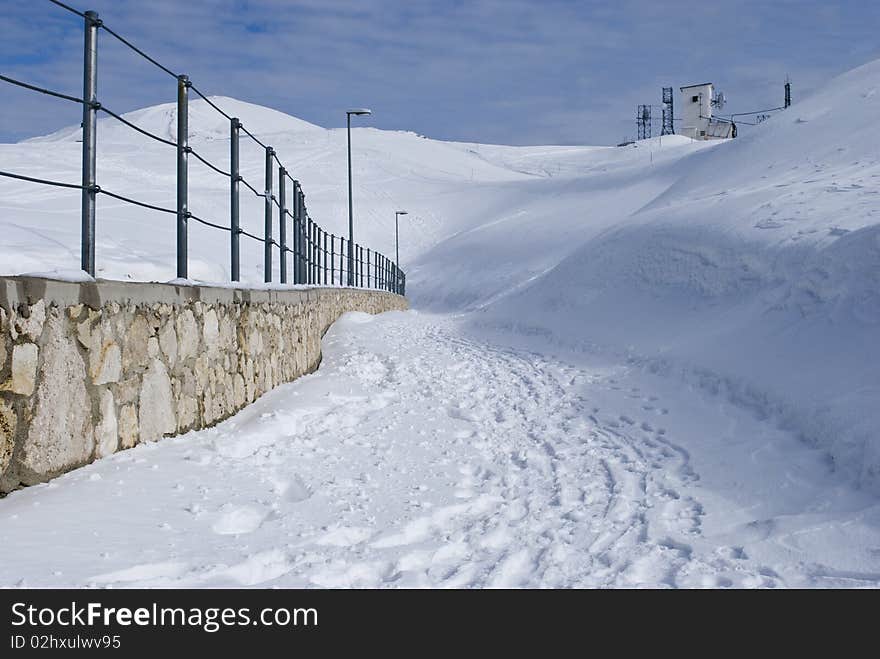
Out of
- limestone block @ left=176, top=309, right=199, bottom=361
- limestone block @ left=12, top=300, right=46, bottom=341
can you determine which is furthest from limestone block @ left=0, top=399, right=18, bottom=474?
limestone block @ left=176, top=309, right=199, bottom=361

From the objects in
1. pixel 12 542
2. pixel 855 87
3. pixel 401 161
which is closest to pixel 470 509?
pixel 12 542

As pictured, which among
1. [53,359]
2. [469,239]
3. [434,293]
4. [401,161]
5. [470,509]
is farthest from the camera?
[401,161]

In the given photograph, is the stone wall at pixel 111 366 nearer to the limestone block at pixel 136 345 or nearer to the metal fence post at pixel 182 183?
the limestone block at pixel 136 345

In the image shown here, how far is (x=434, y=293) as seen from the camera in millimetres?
49125

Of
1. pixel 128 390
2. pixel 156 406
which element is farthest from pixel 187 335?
pixel 128 390

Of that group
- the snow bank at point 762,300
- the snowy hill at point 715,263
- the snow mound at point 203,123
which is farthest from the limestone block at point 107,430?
the snow mound at point 203,123

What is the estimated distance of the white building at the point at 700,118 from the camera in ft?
277

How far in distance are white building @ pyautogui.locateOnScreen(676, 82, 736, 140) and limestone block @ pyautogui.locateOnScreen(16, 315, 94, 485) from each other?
87.1 metres

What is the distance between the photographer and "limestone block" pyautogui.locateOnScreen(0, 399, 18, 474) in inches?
139

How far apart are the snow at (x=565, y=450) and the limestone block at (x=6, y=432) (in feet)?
0.67

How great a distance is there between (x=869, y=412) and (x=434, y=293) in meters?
44.1

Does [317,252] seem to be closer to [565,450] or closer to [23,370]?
[565,450]

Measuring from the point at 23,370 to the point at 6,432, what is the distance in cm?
28
